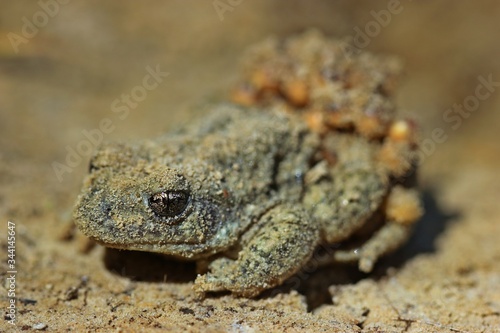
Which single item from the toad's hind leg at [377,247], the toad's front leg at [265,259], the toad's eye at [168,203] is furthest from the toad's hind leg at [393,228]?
the toad's eye at [168,203]

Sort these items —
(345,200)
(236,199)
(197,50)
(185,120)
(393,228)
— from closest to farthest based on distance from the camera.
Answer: (236,199) → (345,200) → (393,228) → (185,120) → (197,50)

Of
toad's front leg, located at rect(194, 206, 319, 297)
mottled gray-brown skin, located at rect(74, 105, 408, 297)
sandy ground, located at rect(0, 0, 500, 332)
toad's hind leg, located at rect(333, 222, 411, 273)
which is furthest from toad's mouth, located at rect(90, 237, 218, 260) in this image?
toad's hind leg, located at rect(333, 222, 411, 273)

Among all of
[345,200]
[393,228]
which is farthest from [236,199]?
[393,228]

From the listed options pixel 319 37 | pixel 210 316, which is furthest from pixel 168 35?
pixel 210 316

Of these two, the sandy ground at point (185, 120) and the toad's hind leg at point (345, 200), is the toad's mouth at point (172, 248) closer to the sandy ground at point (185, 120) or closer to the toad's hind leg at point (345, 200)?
the sandy ground at point (185, 120)

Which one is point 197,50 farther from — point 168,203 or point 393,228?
point 168,203

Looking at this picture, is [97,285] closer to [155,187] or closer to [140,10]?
[155,187]

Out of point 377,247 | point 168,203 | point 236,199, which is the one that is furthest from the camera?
point 377,247

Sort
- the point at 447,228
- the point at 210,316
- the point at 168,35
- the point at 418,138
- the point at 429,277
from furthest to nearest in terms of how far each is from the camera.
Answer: the point at 168,35 < the point at 447,228 < the point at 418,138 < the point at 429,277 < the point at 210,316
